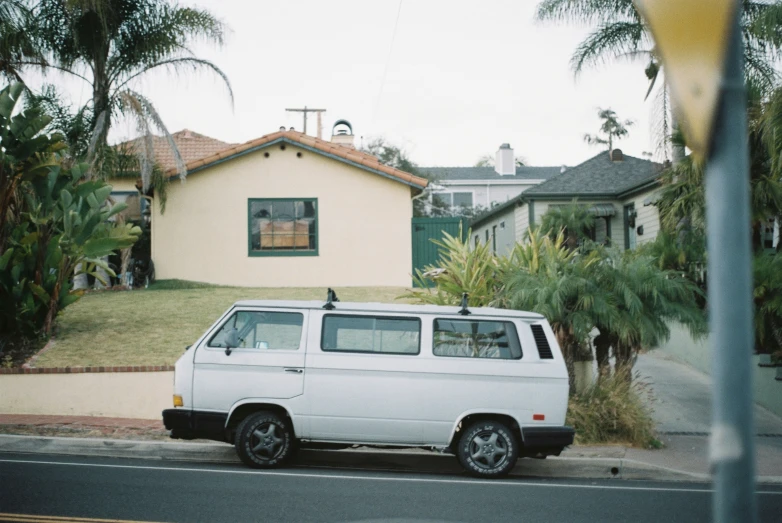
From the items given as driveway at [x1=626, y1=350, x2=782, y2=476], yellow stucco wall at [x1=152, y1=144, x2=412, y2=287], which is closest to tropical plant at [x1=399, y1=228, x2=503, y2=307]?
driveway at [x1=626, y1=350, x2=782, y2=476]

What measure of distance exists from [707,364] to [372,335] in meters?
8.59

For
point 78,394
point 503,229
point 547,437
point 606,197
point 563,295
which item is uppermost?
point 606,197

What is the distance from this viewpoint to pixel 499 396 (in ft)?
28.7

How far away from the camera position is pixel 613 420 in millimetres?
10328

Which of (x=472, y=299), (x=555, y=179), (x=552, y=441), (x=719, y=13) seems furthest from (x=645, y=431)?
(x=555, y=179)

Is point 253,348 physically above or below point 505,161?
below

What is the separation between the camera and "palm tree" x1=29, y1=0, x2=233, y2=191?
19.3m

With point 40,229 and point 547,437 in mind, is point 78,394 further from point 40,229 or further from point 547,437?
point 547,437

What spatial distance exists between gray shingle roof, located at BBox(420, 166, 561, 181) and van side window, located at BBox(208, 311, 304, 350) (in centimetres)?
3841

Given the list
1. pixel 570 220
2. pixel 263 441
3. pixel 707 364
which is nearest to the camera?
pixel 263 441

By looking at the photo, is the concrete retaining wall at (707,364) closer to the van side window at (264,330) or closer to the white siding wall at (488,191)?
the van side window at (264,330)

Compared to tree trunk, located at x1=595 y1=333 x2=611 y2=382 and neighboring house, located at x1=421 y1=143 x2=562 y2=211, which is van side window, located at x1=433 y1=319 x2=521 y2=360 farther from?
neighboring house, located at x1=421 y1=143 x2=562 y2=211

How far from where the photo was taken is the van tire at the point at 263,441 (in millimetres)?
8844

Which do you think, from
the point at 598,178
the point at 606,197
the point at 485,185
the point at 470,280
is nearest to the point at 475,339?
the point at 470,280
